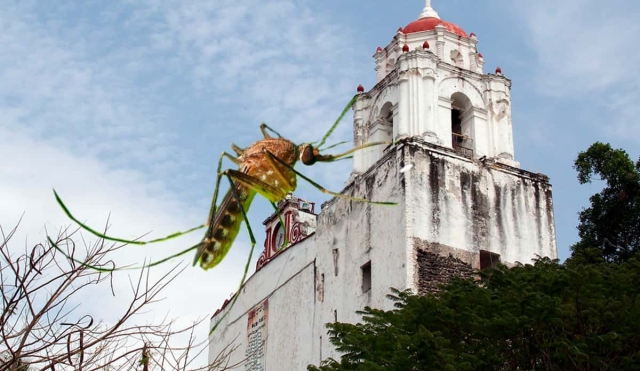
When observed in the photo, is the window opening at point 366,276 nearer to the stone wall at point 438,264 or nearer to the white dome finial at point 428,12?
the stone wall at point 438,264

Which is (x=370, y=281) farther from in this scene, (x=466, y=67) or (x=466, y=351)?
(x=466, y=351)

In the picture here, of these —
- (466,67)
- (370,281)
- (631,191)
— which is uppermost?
(466,67)

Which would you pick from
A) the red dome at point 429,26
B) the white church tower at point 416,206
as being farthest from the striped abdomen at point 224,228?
the red dome at point 429,26

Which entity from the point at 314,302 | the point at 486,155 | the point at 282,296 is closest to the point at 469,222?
the point at 486,155

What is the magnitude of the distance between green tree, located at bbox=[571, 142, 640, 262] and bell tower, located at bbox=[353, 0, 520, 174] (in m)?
2.44

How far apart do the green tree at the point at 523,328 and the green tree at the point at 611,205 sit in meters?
8.67

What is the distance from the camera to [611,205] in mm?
24750

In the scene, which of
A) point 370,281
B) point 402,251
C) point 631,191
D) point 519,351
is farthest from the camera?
point 631,191

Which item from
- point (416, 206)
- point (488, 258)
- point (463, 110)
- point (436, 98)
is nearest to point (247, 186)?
point (416, 206)

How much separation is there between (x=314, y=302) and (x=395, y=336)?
10.2m

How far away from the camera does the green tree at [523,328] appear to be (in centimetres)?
1342

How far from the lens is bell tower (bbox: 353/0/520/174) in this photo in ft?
79.2

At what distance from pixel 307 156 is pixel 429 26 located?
77.4ft

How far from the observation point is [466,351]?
14398mm
